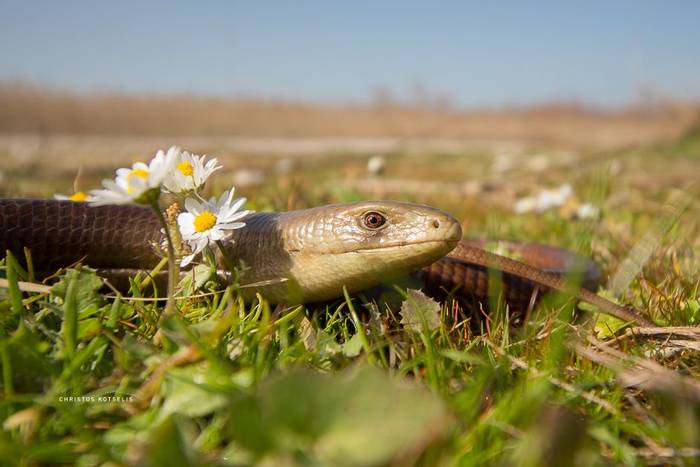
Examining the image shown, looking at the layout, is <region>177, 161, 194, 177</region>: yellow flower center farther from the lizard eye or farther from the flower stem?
the lizard eye

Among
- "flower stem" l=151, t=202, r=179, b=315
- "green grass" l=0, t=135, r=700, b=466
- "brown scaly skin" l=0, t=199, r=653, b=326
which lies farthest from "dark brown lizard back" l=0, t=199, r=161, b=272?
"flower stem" l=151, t=202, r=179, b=315

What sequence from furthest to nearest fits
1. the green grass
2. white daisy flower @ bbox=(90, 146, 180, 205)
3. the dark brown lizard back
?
the dark brown lizard back, white daisy flower @ bbox=(90, 146, 180, 205), the green grass

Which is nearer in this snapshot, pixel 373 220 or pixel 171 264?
pixel 171 264

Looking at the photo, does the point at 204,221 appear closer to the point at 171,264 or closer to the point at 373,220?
the point at 171,264

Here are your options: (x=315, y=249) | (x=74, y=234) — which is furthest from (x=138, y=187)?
(x=74, y=234)

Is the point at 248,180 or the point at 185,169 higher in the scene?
the point at 185,169

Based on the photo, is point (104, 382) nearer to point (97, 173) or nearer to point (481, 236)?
point (481, 236)
